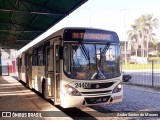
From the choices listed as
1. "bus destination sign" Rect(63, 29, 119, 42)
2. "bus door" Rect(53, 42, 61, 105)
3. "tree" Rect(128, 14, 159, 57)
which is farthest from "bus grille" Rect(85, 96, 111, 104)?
"tree" Rect(128, 14, 159, 57)

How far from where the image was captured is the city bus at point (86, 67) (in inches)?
384

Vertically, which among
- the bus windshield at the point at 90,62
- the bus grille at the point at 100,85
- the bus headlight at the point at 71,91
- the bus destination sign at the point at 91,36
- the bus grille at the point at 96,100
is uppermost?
the bus destination sign at the point at 91,36

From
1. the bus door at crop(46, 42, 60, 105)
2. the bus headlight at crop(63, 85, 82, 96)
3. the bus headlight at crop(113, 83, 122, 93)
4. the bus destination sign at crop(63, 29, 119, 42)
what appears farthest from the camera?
the bus door at crop(46, 42, 60, 105)

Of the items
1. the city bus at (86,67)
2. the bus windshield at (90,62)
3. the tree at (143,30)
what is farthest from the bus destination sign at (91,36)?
the tree at (143,30)

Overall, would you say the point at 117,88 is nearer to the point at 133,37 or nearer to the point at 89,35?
the point at 89,35

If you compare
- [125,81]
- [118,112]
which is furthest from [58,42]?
[125,81]

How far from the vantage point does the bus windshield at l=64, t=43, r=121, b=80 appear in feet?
32.4

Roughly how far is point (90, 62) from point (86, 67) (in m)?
0.22

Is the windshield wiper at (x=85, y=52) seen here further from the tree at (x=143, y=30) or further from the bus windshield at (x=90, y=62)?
the tree at (x=143, y=30)

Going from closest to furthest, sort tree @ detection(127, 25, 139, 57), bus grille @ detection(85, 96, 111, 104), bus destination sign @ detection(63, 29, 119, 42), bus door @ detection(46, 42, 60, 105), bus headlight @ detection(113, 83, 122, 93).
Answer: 1. bus grille @ detection(85, 96, 111, 104)
2. bus destination sign @ detection(63, 29, 119, 42)
3. bus headlight @ detection(113, 83, 122, 93)
4. bus door @ detection(46, 42, 60, 105)
5. tree @ detection(127, 25, 139, 57)

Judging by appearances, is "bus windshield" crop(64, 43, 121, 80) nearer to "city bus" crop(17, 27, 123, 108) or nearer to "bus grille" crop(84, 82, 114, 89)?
"city bus" crop(17, 27, 123, 108)

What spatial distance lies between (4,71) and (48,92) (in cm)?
3618

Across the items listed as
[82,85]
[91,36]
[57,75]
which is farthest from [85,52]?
[57,75]

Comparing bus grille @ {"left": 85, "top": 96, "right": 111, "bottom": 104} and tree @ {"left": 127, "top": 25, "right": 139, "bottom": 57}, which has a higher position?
tree @ {"left": 127, "top": 25, "right": 139, "bottom": 57}
